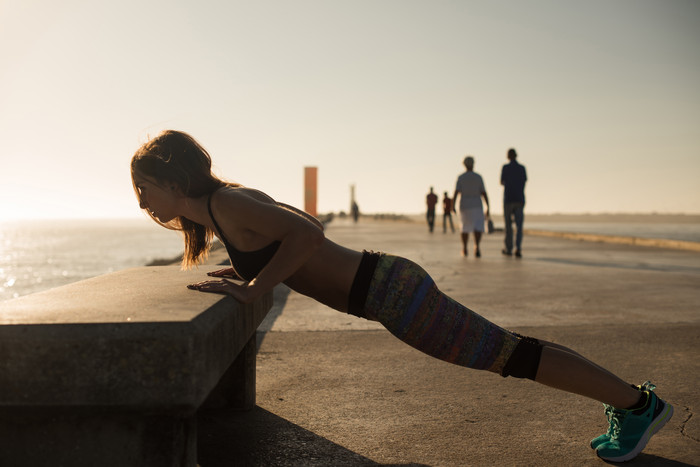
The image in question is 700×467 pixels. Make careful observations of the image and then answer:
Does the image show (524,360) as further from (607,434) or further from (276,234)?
(276,234)

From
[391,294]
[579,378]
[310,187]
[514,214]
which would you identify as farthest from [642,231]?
[391,294]

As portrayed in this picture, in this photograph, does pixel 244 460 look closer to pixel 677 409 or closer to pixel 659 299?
pixel 677 409

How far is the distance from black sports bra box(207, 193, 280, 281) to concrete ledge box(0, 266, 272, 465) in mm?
364

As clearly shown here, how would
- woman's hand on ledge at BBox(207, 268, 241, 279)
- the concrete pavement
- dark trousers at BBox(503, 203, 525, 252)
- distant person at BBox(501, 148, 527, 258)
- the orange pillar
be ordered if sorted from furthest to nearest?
the orange pillar
dark trousers at BBox(503, 203, 525, 252)
distant person at BBox(501, 148, 527, 258)
woman's hand on ledge at BBox(207, 268, 241, 279)
the concrete pavement

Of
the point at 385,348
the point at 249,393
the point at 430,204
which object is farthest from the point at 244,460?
the point at 430,204

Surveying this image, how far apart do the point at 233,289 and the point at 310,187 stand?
25.9 metres

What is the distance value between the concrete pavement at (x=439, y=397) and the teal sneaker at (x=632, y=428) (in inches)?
2.5

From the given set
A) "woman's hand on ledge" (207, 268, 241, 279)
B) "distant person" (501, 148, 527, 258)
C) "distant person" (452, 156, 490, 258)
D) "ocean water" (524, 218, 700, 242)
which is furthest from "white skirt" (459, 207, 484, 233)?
"ocean water" (524, 218, 700, 242)

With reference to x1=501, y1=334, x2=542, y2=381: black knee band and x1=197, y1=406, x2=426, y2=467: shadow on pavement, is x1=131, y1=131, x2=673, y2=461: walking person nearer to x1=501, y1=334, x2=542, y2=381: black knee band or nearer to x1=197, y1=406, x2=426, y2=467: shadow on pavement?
x1=501, y1=334, x2=542, y2=381: black knee band

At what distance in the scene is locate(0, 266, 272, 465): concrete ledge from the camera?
1710 millimetres

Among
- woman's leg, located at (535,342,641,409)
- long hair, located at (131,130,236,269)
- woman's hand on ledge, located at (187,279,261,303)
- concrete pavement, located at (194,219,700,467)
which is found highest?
long hair, located at (131,130,236,269)

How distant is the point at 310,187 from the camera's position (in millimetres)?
28109

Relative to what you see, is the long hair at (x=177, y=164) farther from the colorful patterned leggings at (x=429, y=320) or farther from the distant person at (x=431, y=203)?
the distant person at (x=431, y=203)

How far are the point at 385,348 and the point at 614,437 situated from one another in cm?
207
